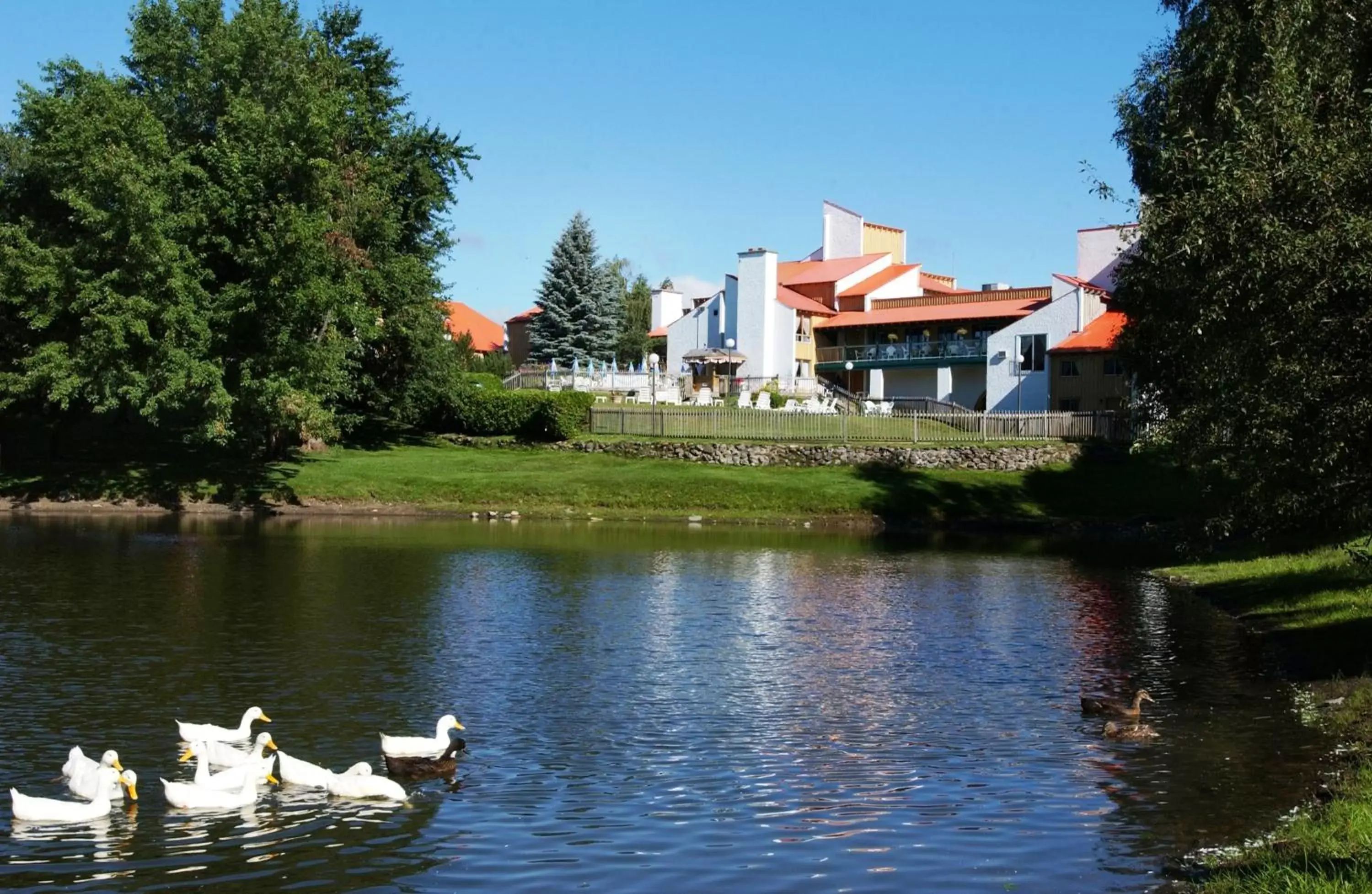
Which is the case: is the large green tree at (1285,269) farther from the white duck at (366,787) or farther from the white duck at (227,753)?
the white duck at (227,753)

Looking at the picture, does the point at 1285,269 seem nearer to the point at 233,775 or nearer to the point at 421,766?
the point at 421,766

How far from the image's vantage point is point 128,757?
16.2 metres

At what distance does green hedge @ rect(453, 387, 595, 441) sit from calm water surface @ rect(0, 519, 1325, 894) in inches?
1203

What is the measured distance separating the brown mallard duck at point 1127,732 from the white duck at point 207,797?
1030 cm

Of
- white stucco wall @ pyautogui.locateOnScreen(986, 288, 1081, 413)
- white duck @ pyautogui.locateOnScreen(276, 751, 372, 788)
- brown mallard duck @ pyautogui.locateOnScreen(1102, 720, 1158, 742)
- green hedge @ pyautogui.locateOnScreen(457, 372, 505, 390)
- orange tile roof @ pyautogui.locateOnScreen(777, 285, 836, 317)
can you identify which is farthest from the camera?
orange tile roof @ pyautogui.locateOnScreen(777, 285, 836, 317)

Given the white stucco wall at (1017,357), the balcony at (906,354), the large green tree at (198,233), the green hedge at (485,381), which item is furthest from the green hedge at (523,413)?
the balcony at (906,354)

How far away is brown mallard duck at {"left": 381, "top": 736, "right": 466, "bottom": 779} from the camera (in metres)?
15.3

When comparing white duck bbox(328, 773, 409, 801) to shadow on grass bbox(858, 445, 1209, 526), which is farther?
shadow on grass bbox(858, 445, 1209, 526)

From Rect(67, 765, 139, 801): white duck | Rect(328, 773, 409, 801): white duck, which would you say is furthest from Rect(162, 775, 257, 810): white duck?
Rect(328, 773, 409, 801): white duck

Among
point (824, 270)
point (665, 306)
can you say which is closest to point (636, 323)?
point (665, 306)

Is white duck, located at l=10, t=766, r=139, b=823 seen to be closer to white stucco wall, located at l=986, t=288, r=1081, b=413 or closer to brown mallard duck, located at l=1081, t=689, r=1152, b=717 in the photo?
brown mallard duck, located at l=1081, t=689, r=1152, b=717

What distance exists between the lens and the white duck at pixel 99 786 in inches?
550

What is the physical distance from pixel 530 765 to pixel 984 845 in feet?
18.0

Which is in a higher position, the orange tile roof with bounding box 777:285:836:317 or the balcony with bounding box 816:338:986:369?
the orange tile roof with bounding box 777:285:836:317
